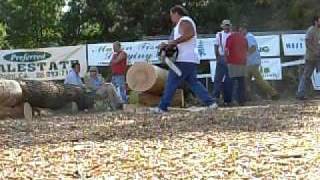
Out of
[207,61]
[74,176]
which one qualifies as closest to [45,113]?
[207,61]

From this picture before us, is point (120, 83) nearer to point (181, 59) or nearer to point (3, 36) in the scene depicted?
point (181, 59)

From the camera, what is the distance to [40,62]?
60.5ft

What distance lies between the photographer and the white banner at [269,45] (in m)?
17.4

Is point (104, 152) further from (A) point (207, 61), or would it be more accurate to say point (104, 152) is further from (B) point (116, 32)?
(B) point (116, 32)

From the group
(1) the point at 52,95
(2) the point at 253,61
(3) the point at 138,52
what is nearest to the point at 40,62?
(3) the point at 138,52

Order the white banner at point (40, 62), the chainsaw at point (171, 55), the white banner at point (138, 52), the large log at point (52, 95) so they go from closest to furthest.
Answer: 1. the chainsaw at point (171, 55)
2. the large log at point (52, 95)
3. the white banner at point (138, 52)
4. the white banner at point (40, 62)

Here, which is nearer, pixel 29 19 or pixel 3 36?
pixel 29 19

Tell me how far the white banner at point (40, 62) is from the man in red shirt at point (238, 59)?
636 centimetres

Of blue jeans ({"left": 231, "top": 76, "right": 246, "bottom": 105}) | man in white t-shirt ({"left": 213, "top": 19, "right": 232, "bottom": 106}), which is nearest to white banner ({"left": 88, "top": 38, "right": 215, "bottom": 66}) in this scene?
Result: man in white t-shirt ({"left": 213, "top": 19, "right": 232, "bottom": 106})

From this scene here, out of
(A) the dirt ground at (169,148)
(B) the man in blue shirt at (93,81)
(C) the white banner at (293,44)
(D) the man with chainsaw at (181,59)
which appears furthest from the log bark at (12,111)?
(C) the white banner at (293,44)

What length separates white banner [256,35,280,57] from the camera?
57.0ft

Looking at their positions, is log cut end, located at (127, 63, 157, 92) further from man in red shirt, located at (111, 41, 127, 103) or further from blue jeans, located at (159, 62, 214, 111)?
blue jeans, located at (159, 62, 214, 111)

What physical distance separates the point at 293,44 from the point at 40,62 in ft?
21.6

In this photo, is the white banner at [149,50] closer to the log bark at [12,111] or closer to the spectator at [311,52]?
the spectator at [311,52]
